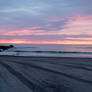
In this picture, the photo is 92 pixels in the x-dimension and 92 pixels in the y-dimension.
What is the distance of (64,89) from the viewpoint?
5.37m

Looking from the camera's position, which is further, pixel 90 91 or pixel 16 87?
pixel 16 87

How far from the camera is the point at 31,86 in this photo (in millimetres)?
5727

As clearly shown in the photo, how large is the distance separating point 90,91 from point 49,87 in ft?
4.48

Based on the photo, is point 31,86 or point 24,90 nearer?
point 24,90

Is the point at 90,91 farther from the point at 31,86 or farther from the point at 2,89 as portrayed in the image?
the point at 2,89

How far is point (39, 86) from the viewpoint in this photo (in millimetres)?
5688

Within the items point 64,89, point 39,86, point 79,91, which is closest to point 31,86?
point 39,86

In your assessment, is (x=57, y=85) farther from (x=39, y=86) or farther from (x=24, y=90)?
(x=24, y=90)

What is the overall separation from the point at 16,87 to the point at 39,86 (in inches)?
31.7

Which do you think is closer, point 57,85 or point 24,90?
point 24,90

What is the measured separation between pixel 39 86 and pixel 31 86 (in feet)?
0.95

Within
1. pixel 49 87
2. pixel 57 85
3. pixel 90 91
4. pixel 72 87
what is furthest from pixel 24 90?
pixel 90 91

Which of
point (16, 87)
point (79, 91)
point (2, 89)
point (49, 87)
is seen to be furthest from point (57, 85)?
point (2, 89)

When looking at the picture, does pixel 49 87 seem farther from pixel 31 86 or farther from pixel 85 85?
pixel 85 85
